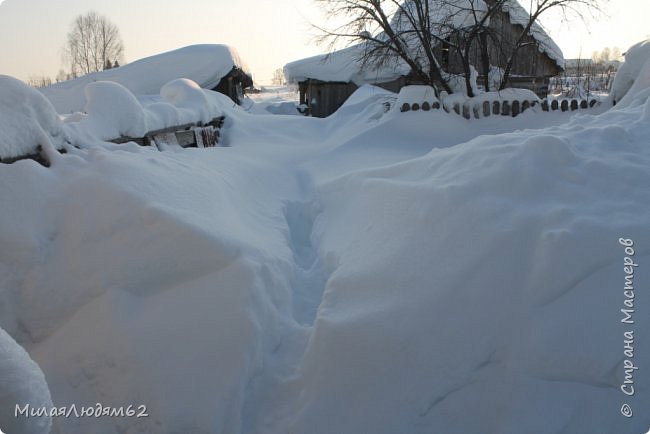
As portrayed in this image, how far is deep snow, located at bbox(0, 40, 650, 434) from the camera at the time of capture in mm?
2596

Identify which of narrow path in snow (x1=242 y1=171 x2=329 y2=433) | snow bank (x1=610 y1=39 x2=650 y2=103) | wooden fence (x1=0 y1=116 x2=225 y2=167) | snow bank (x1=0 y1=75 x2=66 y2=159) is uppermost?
snow bank (x1=610 y1=39 x2=650 y2=103)

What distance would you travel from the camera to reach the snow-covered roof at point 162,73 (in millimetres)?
20531

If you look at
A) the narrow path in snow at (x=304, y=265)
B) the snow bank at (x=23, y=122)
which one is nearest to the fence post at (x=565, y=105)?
the narrow path in snow at (x=304, y=265)

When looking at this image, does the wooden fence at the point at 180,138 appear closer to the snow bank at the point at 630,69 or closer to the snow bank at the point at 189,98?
the snow bank at the point at 189,98

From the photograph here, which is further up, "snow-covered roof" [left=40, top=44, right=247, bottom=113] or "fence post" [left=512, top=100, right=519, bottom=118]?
"snow-covered roof" [left=40, top=44, right=247, bottom=113]

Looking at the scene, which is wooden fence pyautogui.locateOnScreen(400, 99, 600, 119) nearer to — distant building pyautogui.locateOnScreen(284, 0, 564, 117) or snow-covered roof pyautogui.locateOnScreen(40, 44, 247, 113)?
distant building pyautogui.locateOnScreen(284, 0, 564, 117)

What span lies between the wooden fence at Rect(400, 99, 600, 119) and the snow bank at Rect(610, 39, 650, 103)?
0.44 metres

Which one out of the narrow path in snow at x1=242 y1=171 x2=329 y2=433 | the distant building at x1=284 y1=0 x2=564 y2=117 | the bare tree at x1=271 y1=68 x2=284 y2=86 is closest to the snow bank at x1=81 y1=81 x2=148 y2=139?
the narrow path in snow at x1=242 y1=171 x2=329 y2=433

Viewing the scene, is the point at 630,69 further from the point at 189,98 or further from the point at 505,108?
the point at 189,98

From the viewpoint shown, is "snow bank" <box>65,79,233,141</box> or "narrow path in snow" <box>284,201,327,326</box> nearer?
"narrow path in snow" <box>284,201,327,326</box>

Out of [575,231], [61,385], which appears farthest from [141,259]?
[575,231]

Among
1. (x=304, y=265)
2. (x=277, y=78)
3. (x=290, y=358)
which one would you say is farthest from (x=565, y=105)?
(x=277, y=78)

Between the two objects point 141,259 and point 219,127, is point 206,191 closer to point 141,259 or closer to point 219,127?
point 141,259

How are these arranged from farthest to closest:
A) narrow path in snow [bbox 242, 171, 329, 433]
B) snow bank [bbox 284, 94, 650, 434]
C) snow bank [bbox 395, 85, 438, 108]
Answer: snow bank [bbox 395, 85, 438, 108] < narrow path in snow [bbox 242, 171, 329, 433] < snow bank [bbox 284, 94, 650, 434]
